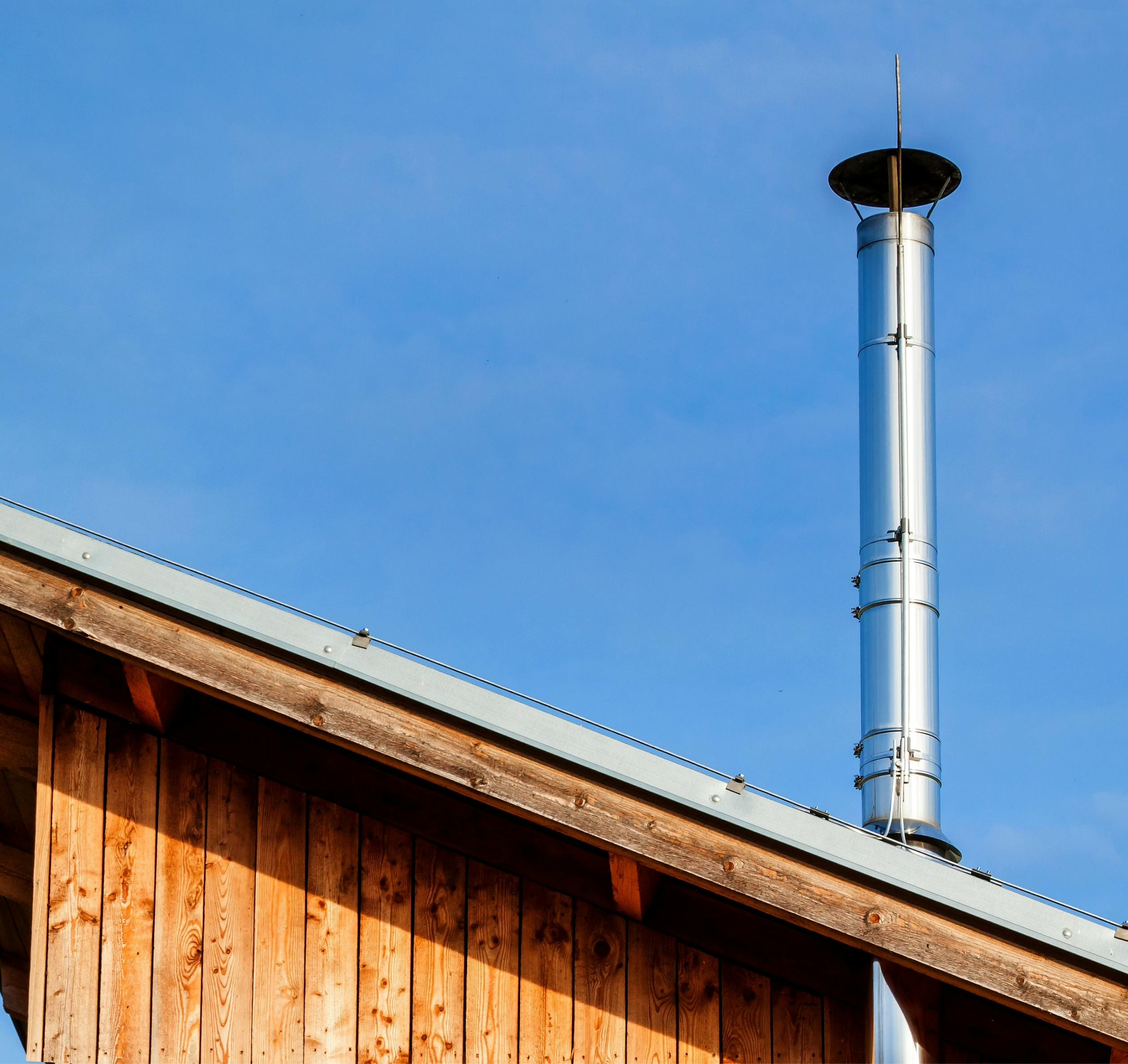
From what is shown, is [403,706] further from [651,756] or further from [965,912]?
[965,912]

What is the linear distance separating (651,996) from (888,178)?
16.1 ft

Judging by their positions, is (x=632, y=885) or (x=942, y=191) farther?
(x=942, y=191)

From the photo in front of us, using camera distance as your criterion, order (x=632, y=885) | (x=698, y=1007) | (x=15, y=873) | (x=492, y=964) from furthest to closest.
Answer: (x=15, y=873) → (x=492, y=964) → (x=698, y=1007) → (x=632, y=885)

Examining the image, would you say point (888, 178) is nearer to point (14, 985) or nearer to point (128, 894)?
point (128, 894)

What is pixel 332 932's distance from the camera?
216 inches

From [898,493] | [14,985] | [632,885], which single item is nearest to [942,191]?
[898,493]

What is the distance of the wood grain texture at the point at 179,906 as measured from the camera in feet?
17.7

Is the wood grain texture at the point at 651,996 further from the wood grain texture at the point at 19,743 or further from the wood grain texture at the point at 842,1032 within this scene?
the wood grain texture at the point at 19,743

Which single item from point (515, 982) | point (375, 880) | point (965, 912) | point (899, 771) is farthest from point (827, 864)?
point (899, 771)

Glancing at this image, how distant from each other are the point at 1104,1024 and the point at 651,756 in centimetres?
138

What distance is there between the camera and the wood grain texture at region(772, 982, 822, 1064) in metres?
5.16

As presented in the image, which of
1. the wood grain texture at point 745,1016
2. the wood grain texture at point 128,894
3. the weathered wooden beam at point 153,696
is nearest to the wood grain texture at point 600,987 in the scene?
the wood grain texture at point 745,1016

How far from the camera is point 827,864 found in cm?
457

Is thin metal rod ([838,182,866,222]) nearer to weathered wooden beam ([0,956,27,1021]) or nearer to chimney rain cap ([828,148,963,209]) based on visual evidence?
chimney rain cap ([828,148,963,209])
